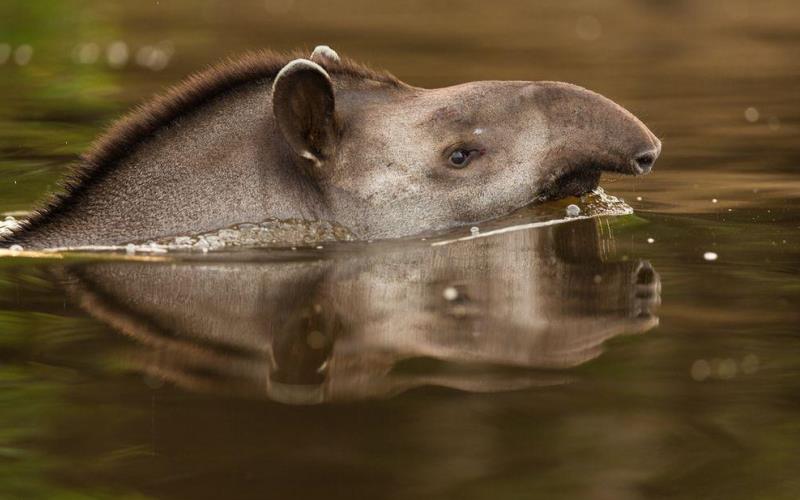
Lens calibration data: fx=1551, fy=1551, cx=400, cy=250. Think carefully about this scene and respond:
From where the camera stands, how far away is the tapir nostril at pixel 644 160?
8766mm

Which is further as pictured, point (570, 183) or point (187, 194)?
point (570, 183)

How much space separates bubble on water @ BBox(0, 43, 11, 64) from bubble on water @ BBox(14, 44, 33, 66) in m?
0.09

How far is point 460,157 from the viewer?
885 centimetres

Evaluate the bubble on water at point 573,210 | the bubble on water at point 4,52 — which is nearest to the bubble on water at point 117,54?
the bubble on water at point 4,52

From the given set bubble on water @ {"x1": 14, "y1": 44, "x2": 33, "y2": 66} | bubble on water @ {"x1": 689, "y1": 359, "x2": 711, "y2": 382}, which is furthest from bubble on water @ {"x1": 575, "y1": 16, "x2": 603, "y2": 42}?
bubble on water @ {"x1": 689, "y1": 359, "x2": 711, "y2": 382}

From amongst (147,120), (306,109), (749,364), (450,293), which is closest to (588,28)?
(147,120)

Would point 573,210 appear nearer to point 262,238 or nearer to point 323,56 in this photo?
point 323,56

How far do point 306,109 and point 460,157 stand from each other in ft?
3.19

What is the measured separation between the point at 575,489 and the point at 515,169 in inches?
172

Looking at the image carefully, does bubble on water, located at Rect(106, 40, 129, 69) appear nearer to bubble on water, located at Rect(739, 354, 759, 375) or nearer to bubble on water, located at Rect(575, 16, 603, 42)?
bubble on water, located at Rect(575, 16, 603, 42)

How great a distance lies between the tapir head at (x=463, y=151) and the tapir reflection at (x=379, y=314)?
327 mm

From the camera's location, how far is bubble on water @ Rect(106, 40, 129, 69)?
18219 millimetres

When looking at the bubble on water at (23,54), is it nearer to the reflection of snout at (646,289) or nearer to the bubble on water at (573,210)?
the bubble on water at (573,210)

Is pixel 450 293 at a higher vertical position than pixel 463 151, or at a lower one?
lower
